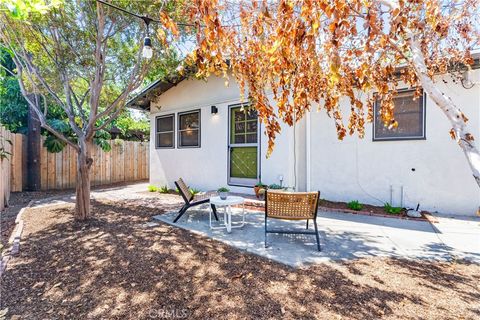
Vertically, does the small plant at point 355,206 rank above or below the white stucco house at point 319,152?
below

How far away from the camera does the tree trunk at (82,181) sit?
5.20 metres

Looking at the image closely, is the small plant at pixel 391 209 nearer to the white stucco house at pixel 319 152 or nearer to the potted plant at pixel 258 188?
the white stucco house at pixel 319 152

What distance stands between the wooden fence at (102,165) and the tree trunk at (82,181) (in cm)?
567

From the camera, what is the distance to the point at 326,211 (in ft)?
19.6

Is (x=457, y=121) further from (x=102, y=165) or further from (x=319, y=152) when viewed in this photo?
(x=102, y=165)

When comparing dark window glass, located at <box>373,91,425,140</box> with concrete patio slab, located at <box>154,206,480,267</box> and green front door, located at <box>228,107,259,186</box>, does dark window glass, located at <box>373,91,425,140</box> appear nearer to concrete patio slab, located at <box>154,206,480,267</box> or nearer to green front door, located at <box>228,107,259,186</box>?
concrete patio slab, located at <box>154,206,480,267</box>

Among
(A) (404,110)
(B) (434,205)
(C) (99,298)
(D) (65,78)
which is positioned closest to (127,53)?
(D) (65,78)

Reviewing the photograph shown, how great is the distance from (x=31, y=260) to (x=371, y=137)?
22.6ft

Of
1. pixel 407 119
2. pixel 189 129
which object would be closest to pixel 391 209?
pixel 407 119

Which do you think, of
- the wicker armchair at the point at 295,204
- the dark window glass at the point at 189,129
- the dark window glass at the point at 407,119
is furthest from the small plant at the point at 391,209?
the dark window glass at the point at 189,129

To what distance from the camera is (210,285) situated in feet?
8.96

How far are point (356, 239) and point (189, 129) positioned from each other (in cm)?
701

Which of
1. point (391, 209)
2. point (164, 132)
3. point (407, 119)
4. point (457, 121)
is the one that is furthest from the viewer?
point (164, 132)

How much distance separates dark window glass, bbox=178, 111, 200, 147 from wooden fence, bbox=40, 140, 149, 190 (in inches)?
170
